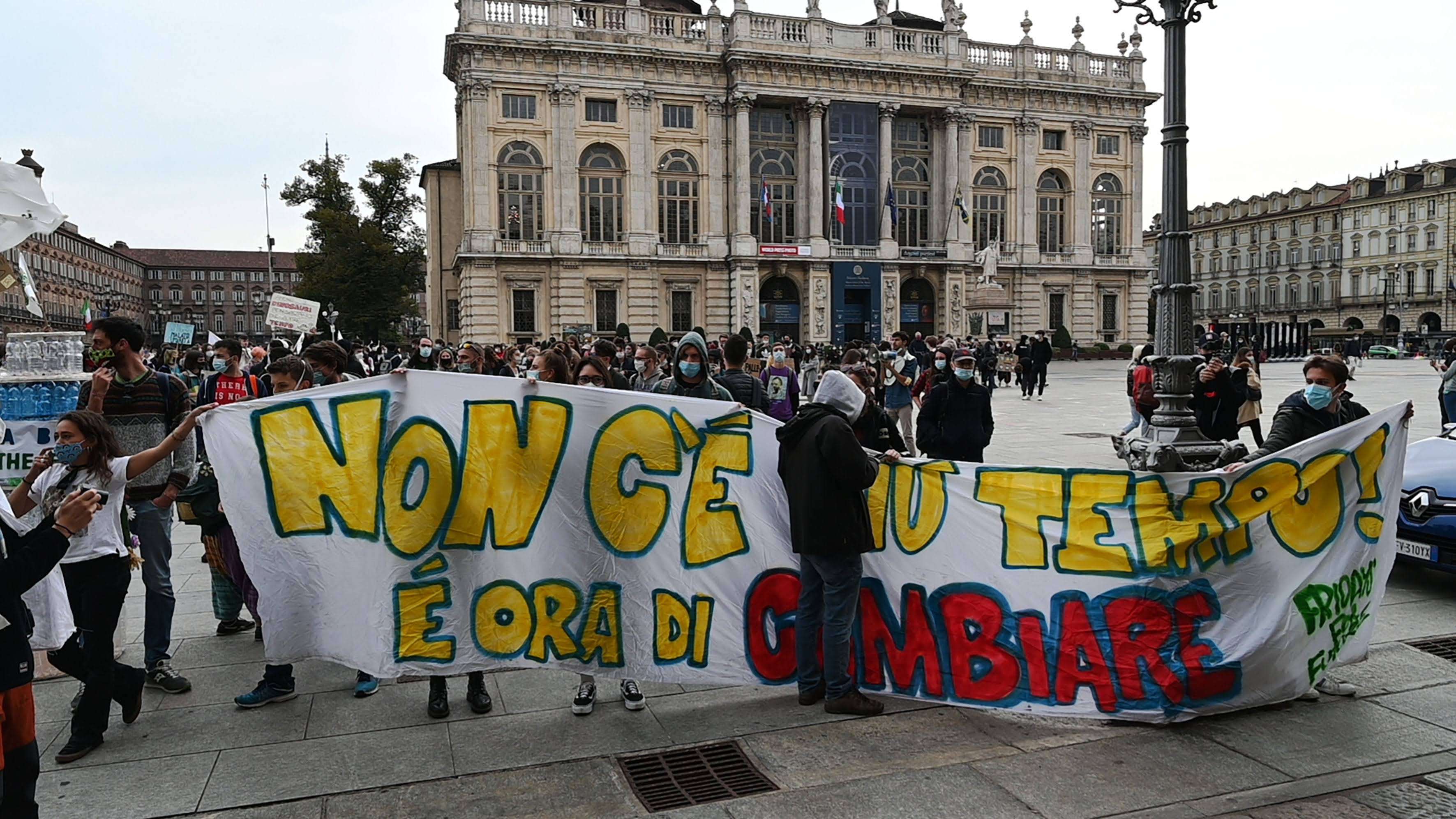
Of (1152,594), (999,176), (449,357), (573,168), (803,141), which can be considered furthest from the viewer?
(999,176)

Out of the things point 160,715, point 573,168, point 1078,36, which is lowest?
point 160,715

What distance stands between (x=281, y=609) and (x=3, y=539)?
199cm

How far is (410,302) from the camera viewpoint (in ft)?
189

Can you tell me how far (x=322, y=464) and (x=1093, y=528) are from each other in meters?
4.22

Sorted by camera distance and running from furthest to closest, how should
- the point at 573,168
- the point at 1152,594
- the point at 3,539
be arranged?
the point at 573,168
the point at 1152,594
the point at 3,539

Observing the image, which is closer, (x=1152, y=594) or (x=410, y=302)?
(x=1152, y=594)

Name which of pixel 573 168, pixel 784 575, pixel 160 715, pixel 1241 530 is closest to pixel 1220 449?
pixel 1241 530

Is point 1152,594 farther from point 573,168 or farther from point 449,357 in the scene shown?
point 573,168

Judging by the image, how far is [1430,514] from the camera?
24.0ft

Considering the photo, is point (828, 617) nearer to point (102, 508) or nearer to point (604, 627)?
point (604, 627)

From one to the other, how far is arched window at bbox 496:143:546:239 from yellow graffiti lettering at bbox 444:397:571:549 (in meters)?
46.6

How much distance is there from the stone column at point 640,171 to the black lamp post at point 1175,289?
4509 centimetres

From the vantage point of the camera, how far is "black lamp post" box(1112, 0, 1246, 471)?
289 inches

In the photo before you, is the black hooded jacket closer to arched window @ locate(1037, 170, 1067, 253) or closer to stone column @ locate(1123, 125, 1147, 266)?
arched window @ locate(1037, 170, 1067, 253)
